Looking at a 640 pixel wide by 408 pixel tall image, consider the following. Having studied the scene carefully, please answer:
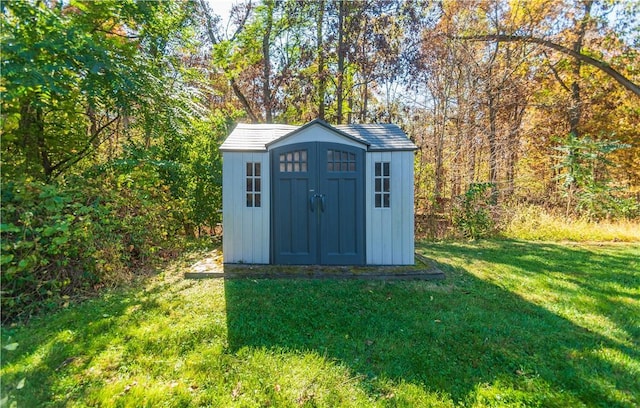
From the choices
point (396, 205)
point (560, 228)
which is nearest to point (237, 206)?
point (396, 205)

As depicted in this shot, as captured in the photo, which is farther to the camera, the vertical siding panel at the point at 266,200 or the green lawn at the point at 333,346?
the vertical siding panel at the point at 266,200

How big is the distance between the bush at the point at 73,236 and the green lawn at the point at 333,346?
41 cm

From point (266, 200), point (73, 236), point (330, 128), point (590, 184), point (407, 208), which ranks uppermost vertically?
point (330, 128)

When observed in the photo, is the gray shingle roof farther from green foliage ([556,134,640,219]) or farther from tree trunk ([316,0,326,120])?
green foliage ([556,134,640,219])

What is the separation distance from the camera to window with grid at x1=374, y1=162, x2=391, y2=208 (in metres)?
4.51

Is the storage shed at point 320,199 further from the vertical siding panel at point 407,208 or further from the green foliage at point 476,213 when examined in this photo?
the green foliage at point 476,213

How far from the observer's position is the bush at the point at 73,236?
→ 3.04 metres

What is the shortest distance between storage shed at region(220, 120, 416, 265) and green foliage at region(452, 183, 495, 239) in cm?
395

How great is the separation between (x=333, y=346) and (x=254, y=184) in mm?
2741

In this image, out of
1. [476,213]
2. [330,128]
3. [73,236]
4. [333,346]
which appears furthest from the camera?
[476,213]

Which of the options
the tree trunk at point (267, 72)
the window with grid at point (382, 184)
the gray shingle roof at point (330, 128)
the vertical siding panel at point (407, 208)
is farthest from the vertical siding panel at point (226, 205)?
the tree trunk at point (267, 72)

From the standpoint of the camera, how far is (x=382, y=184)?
4.52 meters

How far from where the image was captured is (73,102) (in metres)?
4.46

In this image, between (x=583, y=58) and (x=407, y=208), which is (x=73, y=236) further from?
(x=583, y=58)
